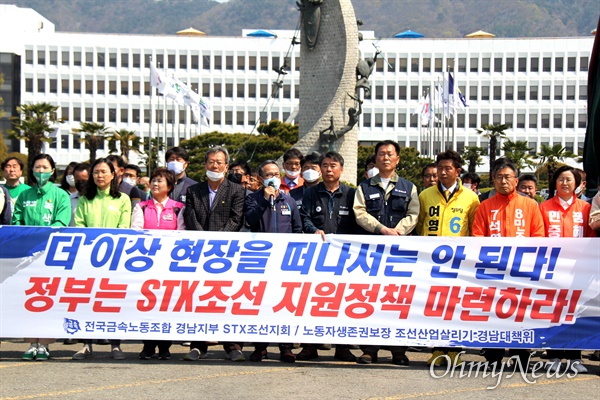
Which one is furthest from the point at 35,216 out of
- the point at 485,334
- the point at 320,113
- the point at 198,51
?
the point at 198,51

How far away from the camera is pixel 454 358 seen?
9.14 m

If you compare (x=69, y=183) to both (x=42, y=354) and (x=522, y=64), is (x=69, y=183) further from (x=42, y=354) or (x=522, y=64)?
(x=522, y=64)

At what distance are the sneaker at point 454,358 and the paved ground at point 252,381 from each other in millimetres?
225

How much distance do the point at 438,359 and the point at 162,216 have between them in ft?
10.4

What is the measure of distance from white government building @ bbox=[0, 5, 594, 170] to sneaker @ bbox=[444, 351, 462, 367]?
254 ft

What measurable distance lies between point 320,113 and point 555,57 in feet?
200

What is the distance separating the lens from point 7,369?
27.8 ft

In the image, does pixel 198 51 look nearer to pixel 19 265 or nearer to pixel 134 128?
pixel 134 128

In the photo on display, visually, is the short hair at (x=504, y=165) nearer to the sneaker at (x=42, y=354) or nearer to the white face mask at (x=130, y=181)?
the sneaker at (x=42, y=354)

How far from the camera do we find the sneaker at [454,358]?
29.6ft

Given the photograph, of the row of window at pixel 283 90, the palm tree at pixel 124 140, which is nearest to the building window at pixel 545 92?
the row of window at pixel 283 90

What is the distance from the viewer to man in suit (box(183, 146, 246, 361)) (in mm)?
9555

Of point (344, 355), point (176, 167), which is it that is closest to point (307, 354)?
point (344, 355)

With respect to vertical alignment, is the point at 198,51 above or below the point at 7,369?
above
